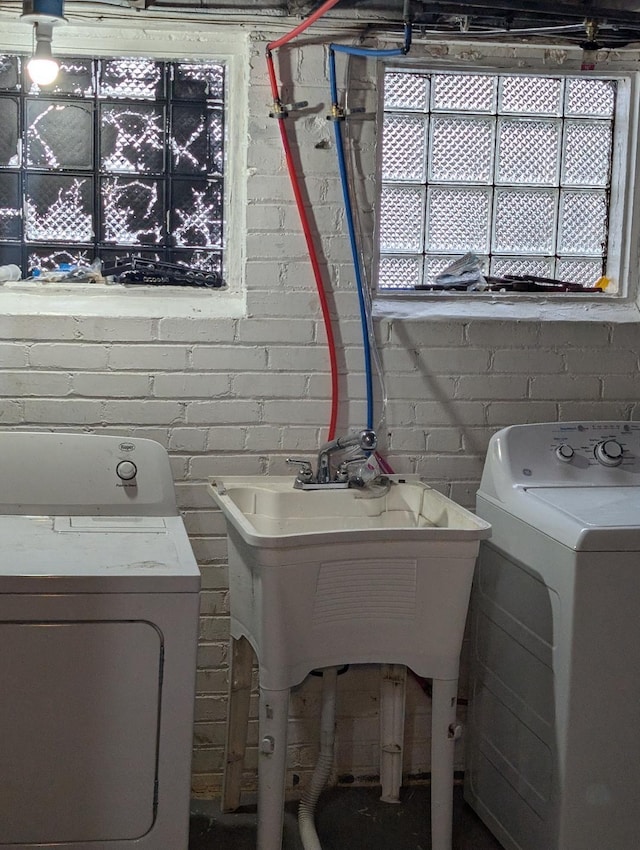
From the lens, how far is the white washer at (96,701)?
76.8 inches

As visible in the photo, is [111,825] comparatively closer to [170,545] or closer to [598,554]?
[170,545]

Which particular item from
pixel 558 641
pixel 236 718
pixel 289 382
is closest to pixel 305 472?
pixel 289 382

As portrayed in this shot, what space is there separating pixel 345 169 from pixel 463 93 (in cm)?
52

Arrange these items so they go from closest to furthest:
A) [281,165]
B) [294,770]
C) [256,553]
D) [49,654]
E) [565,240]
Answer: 1. [49,654]
2. [256,553]
3. [281,165]
4. [294,770]
5. [565,240]

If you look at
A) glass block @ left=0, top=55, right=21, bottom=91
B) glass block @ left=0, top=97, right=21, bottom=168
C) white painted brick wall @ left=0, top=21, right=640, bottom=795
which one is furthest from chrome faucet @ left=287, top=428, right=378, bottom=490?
glass block @ left=0, top=55, right=21, bottom=91

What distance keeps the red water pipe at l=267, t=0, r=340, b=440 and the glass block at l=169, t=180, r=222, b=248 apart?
0.98ft

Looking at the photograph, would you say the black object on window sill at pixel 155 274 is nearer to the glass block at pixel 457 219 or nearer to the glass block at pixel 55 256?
the glass block at pixel 55 256

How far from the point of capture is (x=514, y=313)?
2881mm

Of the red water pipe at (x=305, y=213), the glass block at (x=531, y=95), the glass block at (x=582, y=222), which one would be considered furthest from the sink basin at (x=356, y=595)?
the glass block at (x=531, y=95)

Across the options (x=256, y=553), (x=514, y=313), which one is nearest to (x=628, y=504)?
(x=514, y=313)

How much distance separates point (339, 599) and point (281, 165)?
1156mm

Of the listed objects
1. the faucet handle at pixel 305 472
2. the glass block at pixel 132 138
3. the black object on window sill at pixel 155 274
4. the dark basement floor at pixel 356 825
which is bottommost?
the dark basement floor at pixel 356 825

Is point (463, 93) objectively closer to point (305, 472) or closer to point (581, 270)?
point (581, 270)

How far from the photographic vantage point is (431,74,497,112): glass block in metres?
2.91
